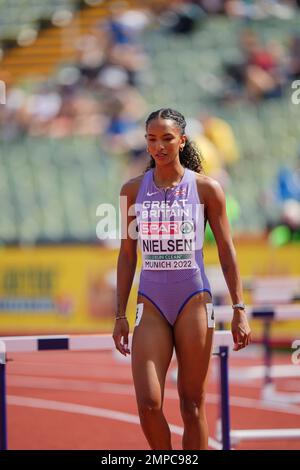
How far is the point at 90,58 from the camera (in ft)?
61.4

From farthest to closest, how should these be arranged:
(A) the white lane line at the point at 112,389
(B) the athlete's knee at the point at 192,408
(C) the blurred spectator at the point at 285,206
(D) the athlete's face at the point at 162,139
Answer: (C) the blurred spectator at the point at 285,206, (A) the white lane line at the point at 112,389, (D) the athlete's face at the point at 162,139, (B) the athlete's knee at the point at 192,408

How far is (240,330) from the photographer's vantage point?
4711 mm

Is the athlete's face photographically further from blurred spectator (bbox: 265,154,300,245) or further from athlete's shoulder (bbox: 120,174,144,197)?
blurred spectator (bbox: 265,154,300,245)

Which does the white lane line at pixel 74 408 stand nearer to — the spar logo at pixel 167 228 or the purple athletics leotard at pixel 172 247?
the purple athletics leotard at pixel 172 247

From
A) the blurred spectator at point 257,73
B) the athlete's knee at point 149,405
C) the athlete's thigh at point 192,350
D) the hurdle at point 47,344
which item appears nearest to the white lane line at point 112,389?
the hurdle at point 47,344

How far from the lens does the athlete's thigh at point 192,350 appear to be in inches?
182

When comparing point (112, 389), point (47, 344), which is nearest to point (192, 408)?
point (47, 344)

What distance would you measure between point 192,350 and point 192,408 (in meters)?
0.28

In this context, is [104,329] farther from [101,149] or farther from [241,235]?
[101,149]

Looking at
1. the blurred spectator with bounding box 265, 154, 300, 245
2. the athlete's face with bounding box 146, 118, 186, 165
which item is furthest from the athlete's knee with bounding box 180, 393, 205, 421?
the blurred spectator with bounding box 265, 154, 300, 245

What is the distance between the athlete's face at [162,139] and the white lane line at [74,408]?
3539 millimetres

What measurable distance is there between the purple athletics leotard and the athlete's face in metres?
0.17

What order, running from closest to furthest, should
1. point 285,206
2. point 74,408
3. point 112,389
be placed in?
point 74,408
point 112,389
point 285,206

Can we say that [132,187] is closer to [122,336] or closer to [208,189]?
[208,189]
